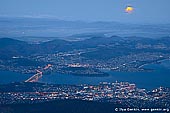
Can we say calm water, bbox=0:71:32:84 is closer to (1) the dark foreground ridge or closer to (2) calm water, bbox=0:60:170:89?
(2) calm water, bbox=0:60:170:89

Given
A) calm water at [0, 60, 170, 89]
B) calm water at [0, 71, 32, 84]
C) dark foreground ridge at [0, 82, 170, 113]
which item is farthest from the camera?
calm water at [0, 71, 32, 84]

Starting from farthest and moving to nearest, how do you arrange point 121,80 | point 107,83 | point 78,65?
point 78,65, point 121,80, point 107,83

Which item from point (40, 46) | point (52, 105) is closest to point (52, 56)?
point (40, 46)

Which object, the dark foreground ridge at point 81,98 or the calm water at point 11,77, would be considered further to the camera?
the calm water at point 11,77

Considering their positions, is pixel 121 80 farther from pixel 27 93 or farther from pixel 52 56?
pixel 52 56

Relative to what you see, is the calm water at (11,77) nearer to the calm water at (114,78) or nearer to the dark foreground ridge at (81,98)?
the calm water at (114,78)

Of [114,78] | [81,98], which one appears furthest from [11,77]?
[81,98]

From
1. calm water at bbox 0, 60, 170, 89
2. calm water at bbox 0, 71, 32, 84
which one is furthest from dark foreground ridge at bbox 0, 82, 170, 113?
calm water at bbox 0, 71, 32, 84

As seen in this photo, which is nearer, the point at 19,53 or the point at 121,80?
the point at 121,80

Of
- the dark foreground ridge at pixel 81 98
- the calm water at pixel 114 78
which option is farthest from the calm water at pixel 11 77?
the dark foreground ridge at pixel 81 98

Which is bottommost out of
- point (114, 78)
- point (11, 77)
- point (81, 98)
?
point (81, 98)

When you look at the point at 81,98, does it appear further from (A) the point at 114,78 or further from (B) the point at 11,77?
(B) the point at 11,77
